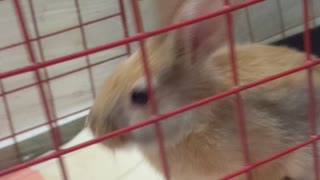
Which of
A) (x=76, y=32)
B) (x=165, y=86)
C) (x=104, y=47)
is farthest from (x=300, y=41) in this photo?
(x=104, y=47)

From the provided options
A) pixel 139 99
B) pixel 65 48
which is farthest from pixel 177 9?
pixel 65 48

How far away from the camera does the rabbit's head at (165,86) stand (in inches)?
48.8

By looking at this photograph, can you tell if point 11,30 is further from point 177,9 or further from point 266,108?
point 177,9

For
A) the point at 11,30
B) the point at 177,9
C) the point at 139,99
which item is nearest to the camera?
the point at 177,9

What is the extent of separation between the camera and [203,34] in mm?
1238

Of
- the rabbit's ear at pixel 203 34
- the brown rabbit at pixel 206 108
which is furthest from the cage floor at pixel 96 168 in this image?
the rabbit's ear at pixel 203 34

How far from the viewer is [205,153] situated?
1390mm

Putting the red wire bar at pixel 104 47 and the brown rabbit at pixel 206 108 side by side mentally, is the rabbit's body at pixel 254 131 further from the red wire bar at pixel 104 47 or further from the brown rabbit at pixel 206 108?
the red wire bar at pixel 104 47

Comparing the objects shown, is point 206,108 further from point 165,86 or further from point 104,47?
point 104,47

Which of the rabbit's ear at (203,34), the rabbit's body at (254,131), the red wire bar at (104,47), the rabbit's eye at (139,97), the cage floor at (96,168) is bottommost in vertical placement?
the cage floor at (96,168)

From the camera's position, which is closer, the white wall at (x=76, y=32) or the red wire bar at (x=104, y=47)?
the red wire bar at (x=104, y=47)

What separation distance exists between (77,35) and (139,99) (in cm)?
119

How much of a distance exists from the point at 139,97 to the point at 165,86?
0.06m

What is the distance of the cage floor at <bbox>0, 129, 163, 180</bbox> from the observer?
1.75m
